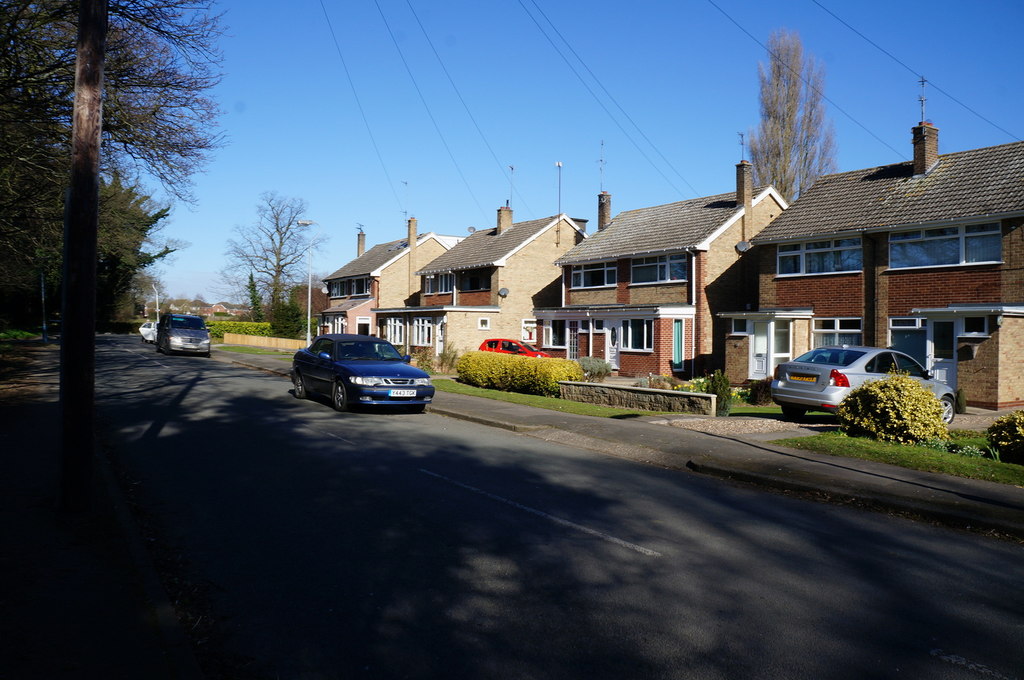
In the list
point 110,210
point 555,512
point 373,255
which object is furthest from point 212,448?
point 373,255

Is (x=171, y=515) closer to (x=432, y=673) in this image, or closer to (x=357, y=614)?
(x=357, y=614)

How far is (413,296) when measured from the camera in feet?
177

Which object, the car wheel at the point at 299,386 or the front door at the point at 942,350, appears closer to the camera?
the car wheel at the point at 299,386

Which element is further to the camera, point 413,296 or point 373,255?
point 373,255

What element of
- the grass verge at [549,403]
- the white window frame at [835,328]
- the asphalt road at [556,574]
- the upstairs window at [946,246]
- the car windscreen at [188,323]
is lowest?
the asphalt road at [556,574]

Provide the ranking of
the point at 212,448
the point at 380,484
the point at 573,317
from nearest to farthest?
the point at 380,484 → the point at 212,448 → the point at 573,317

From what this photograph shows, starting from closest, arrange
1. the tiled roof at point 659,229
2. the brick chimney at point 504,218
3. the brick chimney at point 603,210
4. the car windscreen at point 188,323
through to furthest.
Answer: the tiled roof at point 659,229 → the car windscreen at point 188,323 → the brick chimney at point 603,210 → the brick chimney at point 504,218

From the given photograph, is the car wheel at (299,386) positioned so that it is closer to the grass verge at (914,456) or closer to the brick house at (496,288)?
the grass verge at (914,456)

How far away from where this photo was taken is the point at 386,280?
5225 cm

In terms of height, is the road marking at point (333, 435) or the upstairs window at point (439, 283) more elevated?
the upstairs window at point (439, 283)

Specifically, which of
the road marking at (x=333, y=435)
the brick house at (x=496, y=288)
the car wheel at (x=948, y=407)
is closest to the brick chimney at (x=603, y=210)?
the brick house at (x=496, y=288)

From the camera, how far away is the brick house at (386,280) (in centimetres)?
5228

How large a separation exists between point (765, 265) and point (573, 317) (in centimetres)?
935

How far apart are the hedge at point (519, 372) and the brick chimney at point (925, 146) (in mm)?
14668
